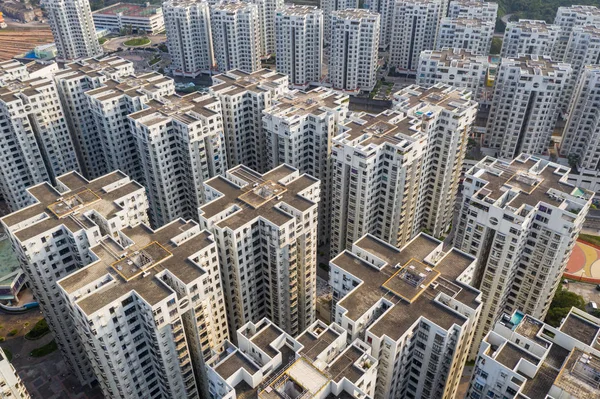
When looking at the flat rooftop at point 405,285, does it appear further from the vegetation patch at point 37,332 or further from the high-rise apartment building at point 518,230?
the vegetation patch at point 37,332

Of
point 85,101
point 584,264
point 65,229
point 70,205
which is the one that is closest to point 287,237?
point 65,229

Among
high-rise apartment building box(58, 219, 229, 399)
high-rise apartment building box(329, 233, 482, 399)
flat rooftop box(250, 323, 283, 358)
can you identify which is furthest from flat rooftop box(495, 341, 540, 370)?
high-rise apartment building box(58, 219, 229, 399)

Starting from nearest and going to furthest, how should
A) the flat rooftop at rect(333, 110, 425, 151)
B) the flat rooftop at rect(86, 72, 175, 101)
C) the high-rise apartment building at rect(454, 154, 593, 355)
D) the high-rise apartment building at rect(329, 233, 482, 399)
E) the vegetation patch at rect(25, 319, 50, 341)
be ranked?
the high-rise apartment building at rect(329, 233, 482, 399)
the high-rise apartment building at rect(454, 154, 593, 355)
the flat rooftop at rect(333, 110, 425, 151)
the vegetation patch at rect(25, 319, 50, 341)
the flat rooftop at rect(86, 72, 175, 101)

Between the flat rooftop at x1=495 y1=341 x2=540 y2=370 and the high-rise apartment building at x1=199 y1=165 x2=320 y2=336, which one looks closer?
the flat rooftop at x1=495 y1=341 x2=540 y2=370

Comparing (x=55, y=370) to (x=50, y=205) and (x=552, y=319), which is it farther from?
(x=552, y=319)

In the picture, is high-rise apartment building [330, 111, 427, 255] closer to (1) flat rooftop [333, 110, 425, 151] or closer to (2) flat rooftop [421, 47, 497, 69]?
(1) flat rooftop [333, 110, 425, 151]

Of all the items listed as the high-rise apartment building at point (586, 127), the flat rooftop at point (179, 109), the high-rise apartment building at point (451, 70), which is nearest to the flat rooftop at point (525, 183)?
the high-rise apartment building at point (586, 127)

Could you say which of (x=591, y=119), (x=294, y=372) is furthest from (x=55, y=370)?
(x=591, y=119)
